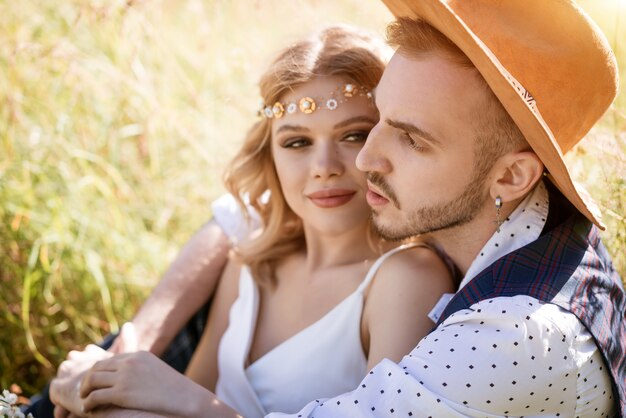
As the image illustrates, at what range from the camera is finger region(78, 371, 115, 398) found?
92.4 inches

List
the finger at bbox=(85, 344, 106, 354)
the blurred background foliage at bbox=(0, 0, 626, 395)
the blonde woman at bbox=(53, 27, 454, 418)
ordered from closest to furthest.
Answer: the blonde woman at bbox=(53, 27, 454, 418)
the finger at bbox=(85, 344, 106, 354)
the blurred background foliage at bbox=(0, 0, 626, 395)

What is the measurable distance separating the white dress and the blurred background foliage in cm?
119

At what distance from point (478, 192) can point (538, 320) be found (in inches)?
19.1

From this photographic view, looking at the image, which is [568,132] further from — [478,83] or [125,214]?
[125,214]

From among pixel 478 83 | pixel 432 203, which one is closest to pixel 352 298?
pixel 432 203

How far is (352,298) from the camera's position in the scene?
252cm

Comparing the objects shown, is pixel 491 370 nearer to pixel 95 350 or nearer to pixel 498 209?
pixel 498 209

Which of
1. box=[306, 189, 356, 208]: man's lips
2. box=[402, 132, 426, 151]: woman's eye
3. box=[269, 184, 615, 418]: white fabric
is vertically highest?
box=[402, 132, 426, 151]: woman's eye

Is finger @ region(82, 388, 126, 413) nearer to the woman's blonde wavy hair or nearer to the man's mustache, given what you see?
the woman's blonde wavy hair

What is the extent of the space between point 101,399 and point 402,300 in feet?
3.17

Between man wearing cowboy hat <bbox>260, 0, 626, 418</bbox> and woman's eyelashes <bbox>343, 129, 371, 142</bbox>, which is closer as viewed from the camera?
man wearing cowboy hat <bbox>260, 0, 626, 418</bbox>

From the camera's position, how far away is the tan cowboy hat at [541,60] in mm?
1920

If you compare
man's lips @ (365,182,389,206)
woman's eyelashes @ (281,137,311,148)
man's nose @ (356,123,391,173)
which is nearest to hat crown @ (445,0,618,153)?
man's nose @ (356,123,391,173)

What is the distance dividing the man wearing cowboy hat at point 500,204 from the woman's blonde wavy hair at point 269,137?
10.6 inches
